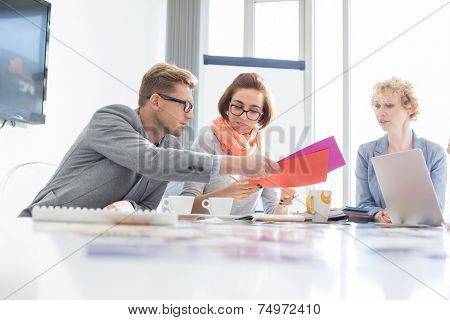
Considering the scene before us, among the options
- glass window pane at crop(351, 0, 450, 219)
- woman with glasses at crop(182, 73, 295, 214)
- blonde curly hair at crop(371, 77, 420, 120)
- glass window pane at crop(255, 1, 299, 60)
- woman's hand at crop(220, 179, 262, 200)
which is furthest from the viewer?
glass window pane at crop(255, 1, 299, 60)

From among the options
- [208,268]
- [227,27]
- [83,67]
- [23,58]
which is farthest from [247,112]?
[227,27]

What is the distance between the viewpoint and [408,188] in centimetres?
132

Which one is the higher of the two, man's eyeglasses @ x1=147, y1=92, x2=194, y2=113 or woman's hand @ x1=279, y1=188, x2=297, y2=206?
man's eyeglasses @ x1=147, y1=92, x2=194, y2=113

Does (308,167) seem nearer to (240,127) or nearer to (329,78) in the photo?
(240,127)

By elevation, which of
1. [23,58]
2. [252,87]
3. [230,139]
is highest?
[23,58]

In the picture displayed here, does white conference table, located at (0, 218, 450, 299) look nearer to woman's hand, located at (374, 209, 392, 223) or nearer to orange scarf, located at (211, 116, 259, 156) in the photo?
woman's hand, located at (374, 209, 392, 223)

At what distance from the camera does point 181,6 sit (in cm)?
409

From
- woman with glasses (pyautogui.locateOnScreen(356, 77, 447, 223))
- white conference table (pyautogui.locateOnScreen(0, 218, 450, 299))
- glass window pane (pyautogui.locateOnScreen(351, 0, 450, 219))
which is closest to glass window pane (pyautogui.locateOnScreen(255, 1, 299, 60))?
glass window pane (pyautogui.locateOnScreen(351, 0, 450, 219))

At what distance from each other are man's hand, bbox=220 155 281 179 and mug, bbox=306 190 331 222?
7.9 inches

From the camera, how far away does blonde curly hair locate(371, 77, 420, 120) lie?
2.30m

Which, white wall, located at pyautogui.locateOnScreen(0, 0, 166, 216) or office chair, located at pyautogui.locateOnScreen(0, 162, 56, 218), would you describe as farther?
white wall, located at pyautogui.locateOnScreen(0, 0, 166, 216)

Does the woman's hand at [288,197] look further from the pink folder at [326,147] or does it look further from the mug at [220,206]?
the pink folder at [326,147]

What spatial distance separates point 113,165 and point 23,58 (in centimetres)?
123

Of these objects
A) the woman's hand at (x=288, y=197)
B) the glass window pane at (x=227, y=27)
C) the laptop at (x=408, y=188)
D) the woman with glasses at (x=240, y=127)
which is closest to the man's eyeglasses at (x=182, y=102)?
the woman with glasses at (x=240, y=127)
